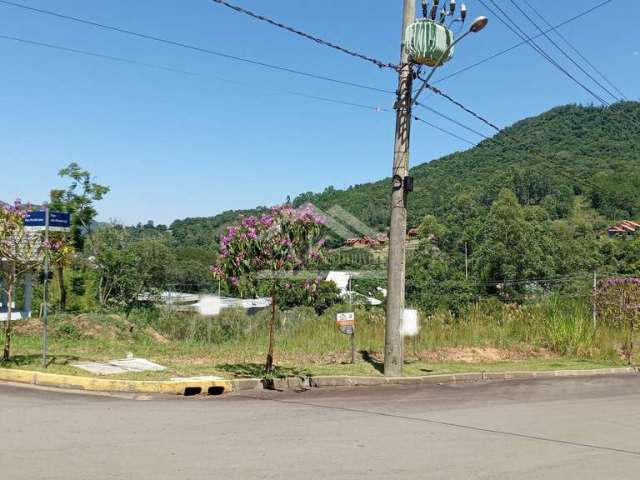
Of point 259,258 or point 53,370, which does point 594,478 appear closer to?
point 259,258

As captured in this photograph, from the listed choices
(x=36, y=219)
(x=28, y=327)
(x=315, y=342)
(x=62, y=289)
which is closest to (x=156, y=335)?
(x=28, y=327)

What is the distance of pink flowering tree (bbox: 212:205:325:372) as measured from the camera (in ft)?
35.0

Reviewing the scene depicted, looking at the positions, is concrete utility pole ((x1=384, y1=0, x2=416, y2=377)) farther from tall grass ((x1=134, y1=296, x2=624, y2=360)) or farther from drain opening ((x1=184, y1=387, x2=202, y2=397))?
drain opening ((x1=184, y1=387, x2=202, y2=397))

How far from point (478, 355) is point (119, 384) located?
10.8m

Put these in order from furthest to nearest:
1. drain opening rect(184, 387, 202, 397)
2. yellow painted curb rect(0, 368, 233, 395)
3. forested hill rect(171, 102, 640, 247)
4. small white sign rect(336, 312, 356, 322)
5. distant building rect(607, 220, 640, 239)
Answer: distant building rect(607, 220, 640, 239) < forested hill rect(171, 102, 640, 247) < small white sign rect(336, 312, 356, 322) < drain opening rect(184, 387, 202, 397) < yellow painted curb rect(0, 368, 233, 395)

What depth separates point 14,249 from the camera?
11.0m

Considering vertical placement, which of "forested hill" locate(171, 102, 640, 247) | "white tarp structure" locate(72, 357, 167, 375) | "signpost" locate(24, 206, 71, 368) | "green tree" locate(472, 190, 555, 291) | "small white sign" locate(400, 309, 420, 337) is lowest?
"white tarp structure" locate(72, 357, 167, 375)

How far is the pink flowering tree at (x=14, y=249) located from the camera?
10.8 meters

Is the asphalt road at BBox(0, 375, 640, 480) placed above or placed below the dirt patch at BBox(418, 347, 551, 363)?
below

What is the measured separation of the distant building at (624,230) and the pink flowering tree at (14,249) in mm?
75944

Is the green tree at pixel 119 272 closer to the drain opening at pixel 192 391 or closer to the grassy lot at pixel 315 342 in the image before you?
the grassy lot at pixel 315 342

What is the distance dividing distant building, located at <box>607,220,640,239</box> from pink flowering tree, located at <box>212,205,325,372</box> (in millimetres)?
73260

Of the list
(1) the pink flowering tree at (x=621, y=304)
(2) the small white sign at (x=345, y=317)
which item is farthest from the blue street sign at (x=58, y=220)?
(1) the pink flowering tree at (x=621, y=304)

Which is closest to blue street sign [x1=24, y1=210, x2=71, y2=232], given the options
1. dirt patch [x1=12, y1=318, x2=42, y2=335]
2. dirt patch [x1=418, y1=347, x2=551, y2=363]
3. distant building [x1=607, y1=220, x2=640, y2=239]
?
dirt patch [x1=12, y1=318, x2=42, y2=335]
